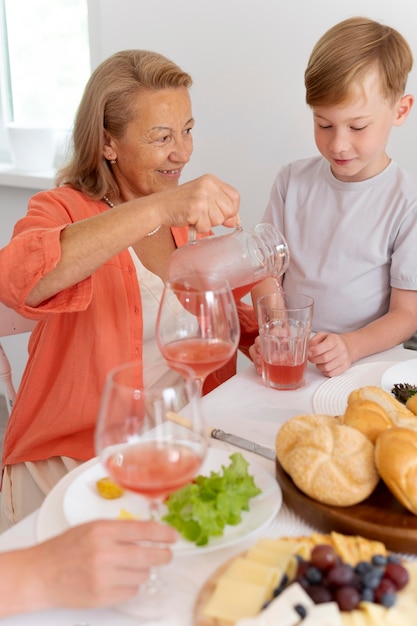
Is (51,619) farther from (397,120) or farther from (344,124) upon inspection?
(397,120)

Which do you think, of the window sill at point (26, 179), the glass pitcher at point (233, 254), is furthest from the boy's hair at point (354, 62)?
the window sill at point (26, 179)

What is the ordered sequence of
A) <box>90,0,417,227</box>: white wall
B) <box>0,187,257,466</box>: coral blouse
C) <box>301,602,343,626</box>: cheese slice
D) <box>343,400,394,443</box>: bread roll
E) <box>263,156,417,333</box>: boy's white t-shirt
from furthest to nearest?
1. <box>90,0,417,227</box>: white wall
2. <box>263,156,417,333</box>: boy's white t-shirt
3. <box>0,187,257,466</box>: coral blouse
4. <box>343,400,394,443</box>: bread roll
5. <box>301,602,343,626</box>: cheese slice

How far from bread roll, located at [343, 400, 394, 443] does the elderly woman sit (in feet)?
1.38

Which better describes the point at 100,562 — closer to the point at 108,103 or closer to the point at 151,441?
the point at 151,441

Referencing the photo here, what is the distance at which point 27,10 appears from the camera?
2930 millimetres

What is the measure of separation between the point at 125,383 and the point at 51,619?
0.25 meters

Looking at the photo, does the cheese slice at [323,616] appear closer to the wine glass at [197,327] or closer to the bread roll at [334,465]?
the bread roll at [334,465]

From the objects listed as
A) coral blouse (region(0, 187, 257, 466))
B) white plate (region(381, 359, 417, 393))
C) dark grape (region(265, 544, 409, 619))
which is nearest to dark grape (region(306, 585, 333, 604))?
dark grape (region(265, 544, 409, 619))

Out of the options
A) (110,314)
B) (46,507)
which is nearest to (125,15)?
(110,314)

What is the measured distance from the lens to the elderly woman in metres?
1.31

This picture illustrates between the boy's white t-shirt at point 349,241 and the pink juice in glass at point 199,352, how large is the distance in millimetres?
781

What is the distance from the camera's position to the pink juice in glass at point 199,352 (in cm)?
102

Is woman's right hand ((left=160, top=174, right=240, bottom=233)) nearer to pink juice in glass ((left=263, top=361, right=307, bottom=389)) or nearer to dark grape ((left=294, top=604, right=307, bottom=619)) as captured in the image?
pink juice in glass ((left=263, top=361, right=307, bottom=389))

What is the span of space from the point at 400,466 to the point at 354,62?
962 mm
